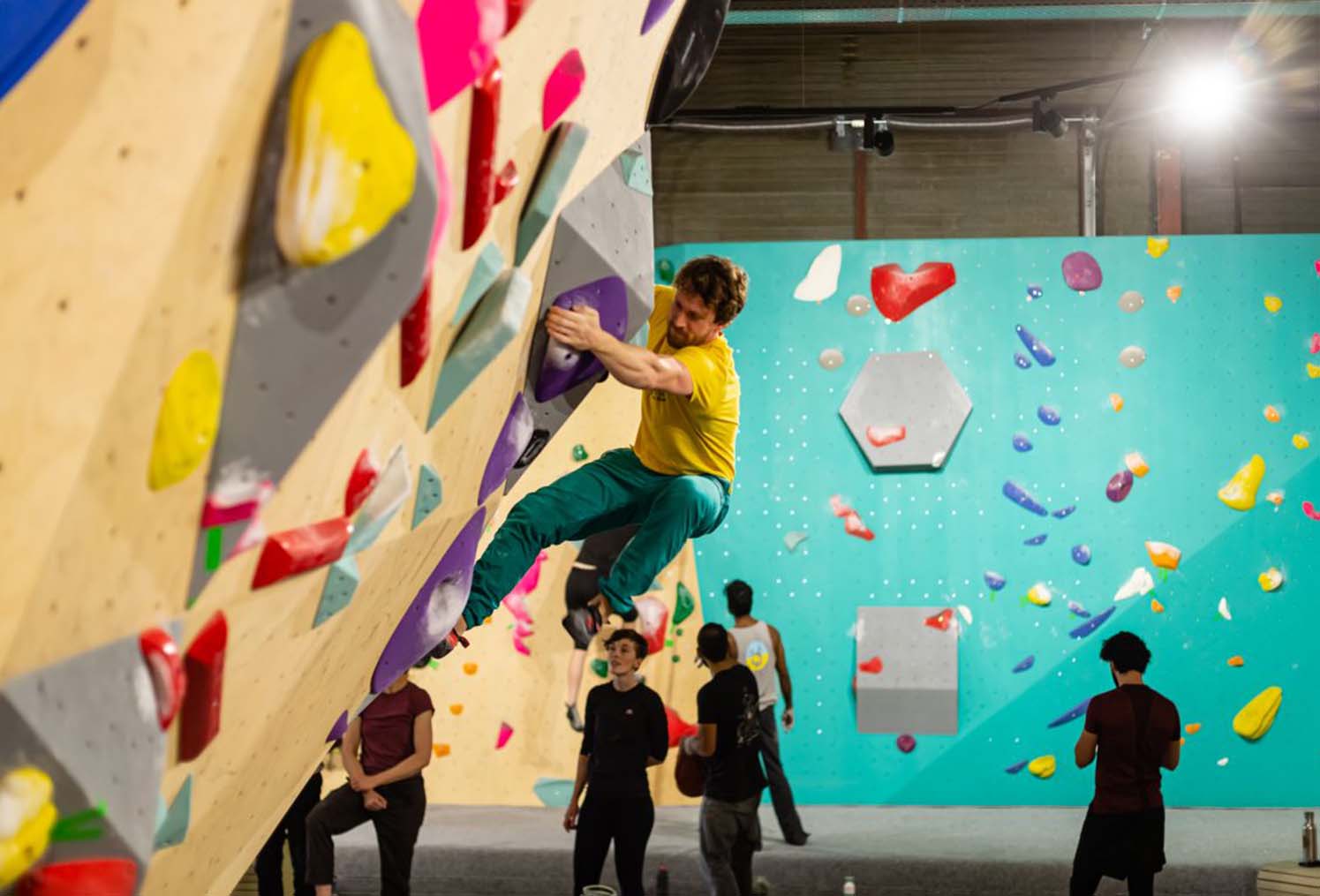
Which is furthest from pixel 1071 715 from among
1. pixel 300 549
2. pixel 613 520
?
pixel 300 549

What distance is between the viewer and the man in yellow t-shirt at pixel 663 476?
310 cm

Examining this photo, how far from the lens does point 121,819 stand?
166cm

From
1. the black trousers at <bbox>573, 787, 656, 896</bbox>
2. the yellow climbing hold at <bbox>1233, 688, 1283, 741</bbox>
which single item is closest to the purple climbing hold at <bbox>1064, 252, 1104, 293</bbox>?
the yellow climbing hold at <bbox>1233, 688, 1283, 741</bbox>

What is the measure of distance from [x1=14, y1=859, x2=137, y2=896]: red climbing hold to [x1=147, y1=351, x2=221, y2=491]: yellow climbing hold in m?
0.44

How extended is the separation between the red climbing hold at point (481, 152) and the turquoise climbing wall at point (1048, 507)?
241 inches

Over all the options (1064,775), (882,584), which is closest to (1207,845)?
(1064,775)

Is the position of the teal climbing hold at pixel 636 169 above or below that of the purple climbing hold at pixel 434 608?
above

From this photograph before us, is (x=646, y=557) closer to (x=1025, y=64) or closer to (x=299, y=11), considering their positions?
(x=299, y=11)

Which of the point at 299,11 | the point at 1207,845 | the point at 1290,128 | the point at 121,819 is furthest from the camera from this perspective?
the point at 1290,128

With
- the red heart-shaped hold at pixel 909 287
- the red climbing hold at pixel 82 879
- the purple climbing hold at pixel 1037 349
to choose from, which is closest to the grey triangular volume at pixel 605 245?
the red climbing hold at pixel 82 879

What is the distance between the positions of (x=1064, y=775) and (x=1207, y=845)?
1110mm

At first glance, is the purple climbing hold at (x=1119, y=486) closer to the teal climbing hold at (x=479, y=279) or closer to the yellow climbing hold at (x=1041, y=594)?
the yellow climbing hold at (x=1041, y=594)

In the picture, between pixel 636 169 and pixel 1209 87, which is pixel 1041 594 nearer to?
pixel 1209 87

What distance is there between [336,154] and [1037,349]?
6.89 meters
